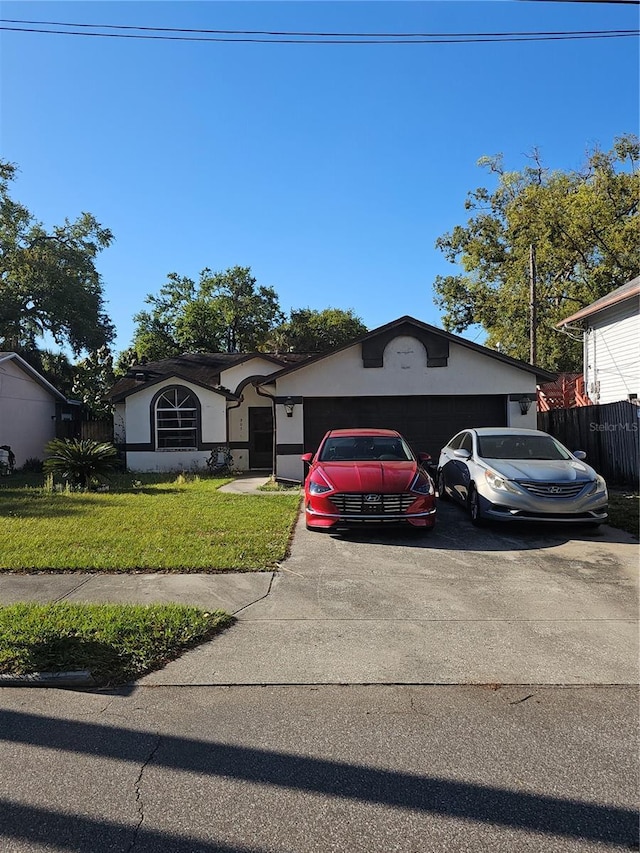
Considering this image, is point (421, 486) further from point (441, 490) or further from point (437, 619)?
point (441, 490)

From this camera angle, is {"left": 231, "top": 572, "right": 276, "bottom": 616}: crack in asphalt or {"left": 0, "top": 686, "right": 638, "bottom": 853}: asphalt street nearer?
{"left": 0, "top": 686, "right": 638, "bottom": 853}: asphalt street

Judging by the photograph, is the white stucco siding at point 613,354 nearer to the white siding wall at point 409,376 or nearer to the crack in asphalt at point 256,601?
the white siding wall at point 409,376

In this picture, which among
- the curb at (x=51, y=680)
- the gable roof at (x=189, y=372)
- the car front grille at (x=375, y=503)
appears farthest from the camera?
the gable roof at (x=189, y=372)

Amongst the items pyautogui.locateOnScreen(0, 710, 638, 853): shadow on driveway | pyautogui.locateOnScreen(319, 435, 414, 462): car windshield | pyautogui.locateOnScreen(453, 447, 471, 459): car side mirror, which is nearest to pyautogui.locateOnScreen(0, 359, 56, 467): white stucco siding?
pyautogui.locateOnScreen(319, 435, 414, 462): car windshield

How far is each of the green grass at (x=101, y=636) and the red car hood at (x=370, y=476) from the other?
3497 millimetres

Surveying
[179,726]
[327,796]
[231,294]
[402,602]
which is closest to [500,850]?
[327,796]

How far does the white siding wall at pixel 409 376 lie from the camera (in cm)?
1431

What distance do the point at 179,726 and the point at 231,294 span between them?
144ft

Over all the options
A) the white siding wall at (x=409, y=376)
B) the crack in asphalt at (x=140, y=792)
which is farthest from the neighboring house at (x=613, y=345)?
the crack in asphalt at (x=140, y=792)

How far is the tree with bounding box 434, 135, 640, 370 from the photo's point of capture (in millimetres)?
27734

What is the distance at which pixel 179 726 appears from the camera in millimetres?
3322

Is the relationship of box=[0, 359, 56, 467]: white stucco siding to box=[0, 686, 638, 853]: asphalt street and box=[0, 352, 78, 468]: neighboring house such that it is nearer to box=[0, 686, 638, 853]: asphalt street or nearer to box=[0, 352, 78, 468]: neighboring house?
box=[0, 352, 78, 468]: neighboring house

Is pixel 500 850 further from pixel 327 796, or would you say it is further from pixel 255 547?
pixel 255 547

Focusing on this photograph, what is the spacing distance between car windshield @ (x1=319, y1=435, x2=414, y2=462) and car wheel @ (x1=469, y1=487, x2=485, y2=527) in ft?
3.77
